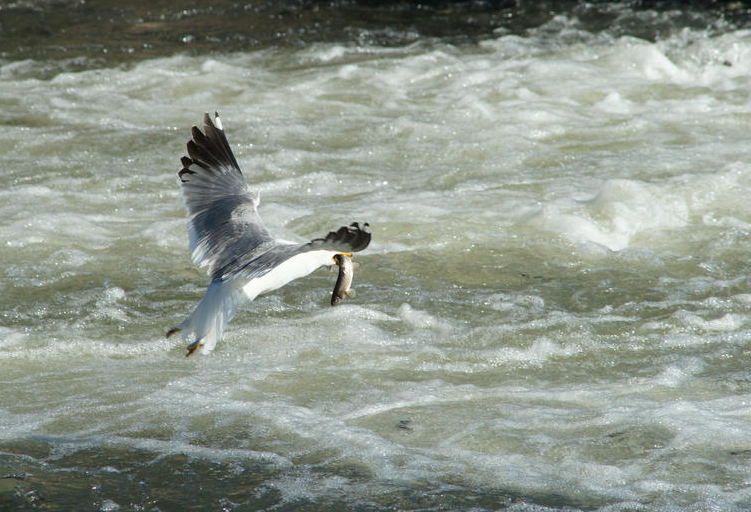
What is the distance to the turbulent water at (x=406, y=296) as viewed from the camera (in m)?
3.40

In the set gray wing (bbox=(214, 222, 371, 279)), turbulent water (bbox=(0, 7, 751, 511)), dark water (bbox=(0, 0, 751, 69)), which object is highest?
dark water (bbox=(0, 0, 751, 69))

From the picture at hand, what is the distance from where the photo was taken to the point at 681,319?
15.9ft

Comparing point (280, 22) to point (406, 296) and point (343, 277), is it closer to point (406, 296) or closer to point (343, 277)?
point (406, 296)

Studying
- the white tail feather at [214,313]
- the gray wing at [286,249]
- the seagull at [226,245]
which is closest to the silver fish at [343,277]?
the seagull at [226,245]

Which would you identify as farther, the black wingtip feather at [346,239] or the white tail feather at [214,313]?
the white tail feather at [214,313]

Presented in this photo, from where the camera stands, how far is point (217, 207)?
4.66 metres

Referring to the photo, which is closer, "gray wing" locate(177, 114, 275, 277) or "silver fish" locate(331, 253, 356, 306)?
"silver fish" locate(331, 253, 356, 306)

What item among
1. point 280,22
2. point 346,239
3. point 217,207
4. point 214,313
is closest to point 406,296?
point 217,207

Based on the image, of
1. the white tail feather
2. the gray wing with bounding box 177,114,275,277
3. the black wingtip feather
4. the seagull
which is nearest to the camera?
the black wingtip feather

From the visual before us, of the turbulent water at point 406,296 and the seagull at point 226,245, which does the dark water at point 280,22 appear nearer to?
the turbulent water at point 406,296

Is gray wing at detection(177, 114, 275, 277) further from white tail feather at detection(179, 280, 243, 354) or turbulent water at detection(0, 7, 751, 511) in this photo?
turbulent water at detection(0, 7, 751, 511)

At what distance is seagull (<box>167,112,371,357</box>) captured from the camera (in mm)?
3854

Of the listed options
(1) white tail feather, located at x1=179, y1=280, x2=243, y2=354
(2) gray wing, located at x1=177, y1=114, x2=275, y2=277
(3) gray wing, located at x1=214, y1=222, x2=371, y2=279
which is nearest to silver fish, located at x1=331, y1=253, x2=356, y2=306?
(3) gray wing, located at x1=214, y1=222, x2=371, y2=279

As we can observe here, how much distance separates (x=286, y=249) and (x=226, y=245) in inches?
21.5
